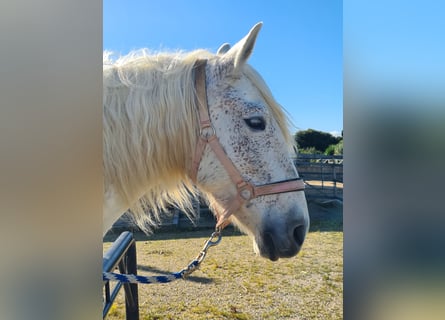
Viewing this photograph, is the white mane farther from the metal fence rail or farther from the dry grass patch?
the dry grass patch

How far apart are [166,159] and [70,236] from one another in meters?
0.56

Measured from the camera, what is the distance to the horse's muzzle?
0.92m

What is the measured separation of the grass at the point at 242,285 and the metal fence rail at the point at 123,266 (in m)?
0.45

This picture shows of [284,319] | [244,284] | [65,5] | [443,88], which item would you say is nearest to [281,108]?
[443,88]

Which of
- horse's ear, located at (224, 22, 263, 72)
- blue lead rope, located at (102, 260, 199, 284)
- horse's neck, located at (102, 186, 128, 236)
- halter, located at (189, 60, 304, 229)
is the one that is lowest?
blue lead rope, located at (102, 260, 199, 284)

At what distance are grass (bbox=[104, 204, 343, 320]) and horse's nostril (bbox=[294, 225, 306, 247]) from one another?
149 centimetres

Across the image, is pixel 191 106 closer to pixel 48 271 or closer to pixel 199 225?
pixel 48 271

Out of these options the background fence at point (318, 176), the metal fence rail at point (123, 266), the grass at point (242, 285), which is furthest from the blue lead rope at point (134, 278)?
the background fence at point (318, 176)

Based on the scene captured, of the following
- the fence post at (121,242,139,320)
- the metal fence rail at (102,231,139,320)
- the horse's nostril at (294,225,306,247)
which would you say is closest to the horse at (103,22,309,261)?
the horse's nostril at (294,225,306,247)

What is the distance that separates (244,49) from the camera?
0.91 meters

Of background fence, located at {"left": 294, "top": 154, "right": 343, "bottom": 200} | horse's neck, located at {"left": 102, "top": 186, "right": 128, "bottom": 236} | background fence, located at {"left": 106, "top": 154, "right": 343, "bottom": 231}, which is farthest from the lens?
background fence, located at {"left": 106, "top": 154, "right": 343, "bottom": 231}

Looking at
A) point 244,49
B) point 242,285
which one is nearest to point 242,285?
point 242,285

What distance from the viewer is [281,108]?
1017mm

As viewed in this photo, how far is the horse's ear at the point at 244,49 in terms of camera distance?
2.85ft
